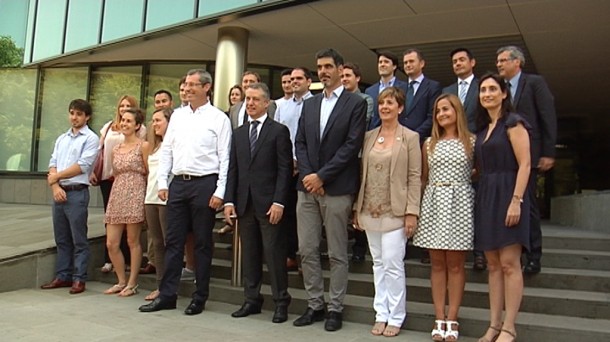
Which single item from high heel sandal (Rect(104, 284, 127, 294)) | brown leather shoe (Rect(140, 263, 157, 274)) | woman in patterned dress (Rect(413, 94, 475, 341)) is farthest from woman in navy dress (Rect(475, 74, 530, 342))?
brown leather shoe (Rect(140, 263, 157, 274))

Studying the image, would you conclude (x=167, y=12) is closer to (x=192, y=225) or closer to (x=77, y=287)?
(x=77, y=287)

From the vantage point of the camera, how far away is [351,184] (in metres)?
4.37

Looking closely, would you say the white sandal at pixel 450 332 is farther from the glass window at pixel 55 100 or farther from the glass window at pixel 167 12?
the glass window at pixel 55 100

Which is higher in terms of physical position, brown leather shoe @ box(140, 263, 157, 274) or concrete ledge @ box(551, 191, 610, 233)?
concrete ledge @ box(551, 191, 610, 233)

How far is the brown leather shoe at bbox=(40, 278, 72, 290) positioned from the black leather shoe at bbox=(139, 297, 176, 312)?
1.62 meters

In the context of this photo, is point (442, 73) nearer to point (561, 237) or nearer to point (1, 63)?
point (561, 237)

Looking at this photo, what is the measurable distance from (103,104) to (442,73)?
891 centimetres

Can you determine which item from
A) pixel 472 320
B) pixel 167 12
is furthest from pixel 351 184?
pixel 167 12

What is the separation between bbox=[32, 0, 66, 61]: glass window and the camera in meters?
13.4

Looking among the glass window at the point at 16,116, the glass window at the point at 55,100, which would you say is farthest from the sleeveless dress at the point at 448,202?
the glass window at the point at 16,116

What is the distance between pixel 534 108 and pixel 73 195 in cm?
478

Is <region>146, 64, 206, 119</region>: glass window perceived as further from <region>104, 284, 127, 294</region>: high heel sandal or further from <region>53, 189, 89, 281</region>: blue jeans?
<region>104, 284, 127, 294</region>: high heel sandal

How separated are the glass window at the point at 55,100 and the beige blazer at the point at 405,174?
12432 millimetres

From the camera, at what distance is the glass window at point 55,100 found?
14594mm
